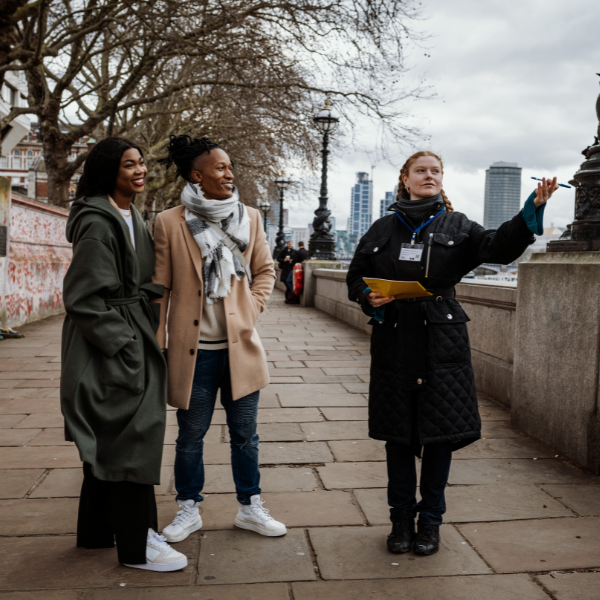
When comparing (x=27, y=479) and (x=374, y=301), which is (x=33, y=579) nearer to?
(x=27, y=479)

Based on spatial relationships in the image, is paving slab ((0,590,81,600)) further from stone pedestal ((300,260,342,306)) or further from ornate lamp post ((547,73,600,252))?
stone pedestal ((300,260,342,306))

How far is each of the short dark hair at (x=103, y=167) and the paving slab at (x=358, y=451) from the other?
2434mm

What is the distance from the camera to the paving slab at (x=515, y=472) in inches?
157

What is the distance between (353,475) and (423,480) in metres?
1.05

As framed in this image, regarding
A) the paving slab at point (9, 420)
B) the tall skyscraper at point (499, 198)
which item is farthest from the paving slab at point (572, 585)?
the tall skyscraper at point (499, 198)

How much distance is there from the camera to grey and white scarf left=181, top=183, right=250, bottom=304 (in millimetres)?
3023

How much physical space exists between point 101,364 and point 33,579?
92cm

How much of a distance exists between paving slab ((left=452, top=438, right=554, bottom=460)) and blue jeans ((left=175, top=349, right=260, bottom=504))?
1.78 meters

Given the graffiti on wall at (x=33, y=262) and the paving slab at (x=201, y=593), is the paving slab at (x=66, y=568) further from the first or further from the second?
the graffiti on wall at (x=33, y=262)

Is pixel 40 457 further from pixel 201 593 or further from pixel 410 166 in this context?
pixel 410 166

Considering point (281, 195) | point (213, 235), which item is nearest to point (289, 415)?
point (213, 235)

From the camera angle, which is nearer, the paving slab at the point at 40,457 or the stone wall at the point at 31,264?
the paving slab at the point at 40,457

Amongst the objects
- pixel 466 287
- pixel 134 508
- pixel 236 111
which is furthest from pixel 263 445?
pixel 236 111

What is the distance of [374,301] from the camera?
3.01 m
